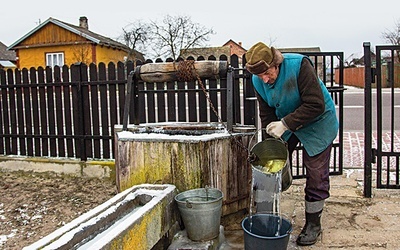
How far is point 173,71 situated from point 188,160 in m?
0.96

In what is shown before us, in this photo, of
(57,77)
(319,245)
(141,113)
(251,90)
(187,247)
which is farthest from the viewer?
(57,77)

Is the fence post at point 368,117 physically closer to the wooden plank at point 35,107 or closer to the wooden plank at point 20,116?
the wooden plank at point 35,107

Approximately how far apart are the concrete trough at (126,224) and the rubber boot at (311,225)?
1012 millimetres

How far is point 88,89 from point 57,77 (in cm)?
57

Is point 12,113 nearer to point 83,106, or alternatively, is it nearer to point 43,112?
point 43,112

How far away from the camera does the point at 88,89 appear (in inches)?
224

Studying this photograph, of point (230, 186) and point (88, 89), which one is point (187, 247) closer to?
point (230, 186)

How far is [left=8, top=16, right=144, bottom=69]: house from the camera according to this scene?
24469 millimetres

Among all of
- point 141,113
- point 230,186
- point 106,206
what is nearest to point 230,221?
point 230,186

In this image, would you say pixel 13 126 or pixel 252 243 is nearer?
pixel 252 243

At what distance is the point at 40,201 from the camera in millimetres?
4719

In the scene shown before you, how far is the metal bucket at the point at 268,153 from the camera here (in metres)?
3.04

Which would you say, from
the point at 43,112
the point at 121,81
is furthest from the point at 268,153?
the point at 43,112

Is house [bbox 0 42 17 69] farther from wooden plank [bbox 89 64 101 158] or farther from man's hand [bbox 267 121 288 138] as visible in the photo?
man's hand [bbox 267 121 288 138]
